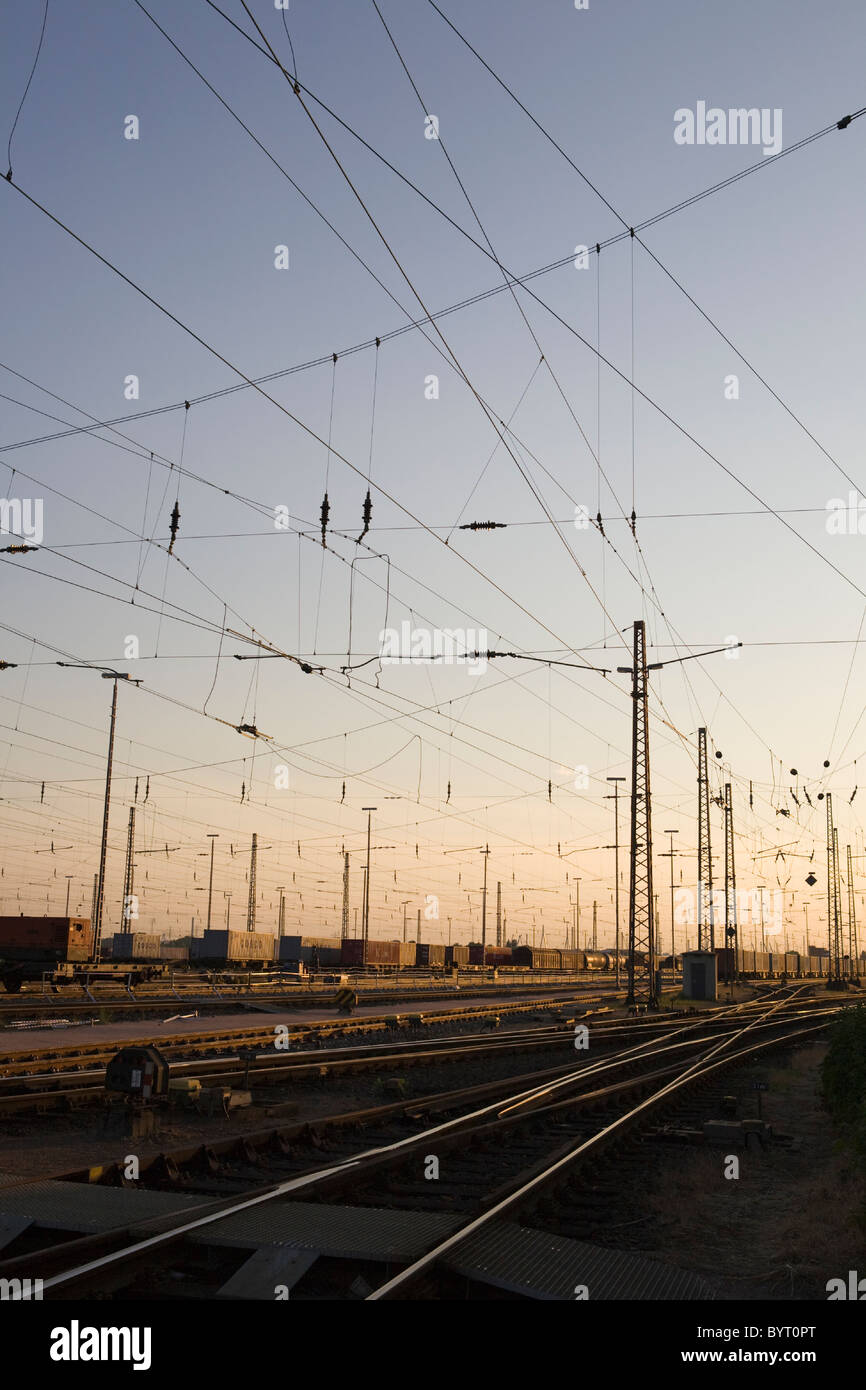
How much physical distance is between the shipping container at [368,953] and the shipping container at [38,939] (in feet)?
119

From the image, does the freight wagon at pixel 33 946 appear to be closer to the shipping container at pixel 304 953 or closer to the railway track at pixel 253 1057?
the railway track at pixel 253 1057

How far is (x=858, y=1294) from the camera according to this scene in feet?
26.8

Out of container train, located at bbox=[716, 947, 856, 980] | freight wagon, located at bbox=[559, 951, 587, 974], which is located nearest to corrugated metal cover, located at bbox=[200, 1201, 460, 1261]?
container train, located at bbox=[716, 947, 856, 980]

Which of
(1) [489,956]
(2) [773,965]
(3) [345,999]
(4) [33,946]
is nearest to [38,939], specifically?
(4) [33,946]

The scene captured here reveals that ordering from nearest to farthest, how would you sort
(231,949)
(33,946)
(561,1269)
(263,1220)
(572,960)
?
(561,1269)
(263,1220)
(33,946)
(231,949)
(572,960)

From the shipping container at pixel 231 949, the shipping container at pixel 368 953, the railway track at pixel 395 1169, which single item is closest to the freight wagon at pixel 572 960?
the shipping container at pixel 368 953

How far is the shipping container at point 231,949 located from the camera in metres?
68.1

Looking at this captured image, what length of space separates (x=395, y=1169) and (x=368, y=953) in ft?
229

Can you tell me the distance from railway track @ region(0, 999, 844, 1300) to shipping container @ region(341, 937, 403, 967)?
58833 millimetres

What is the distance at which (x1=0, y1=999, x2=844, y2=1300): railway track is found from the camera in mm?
7520

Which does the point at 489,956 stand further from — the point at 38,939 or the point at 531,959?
the point at 38,939

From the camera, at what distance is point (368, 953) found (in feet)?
262
